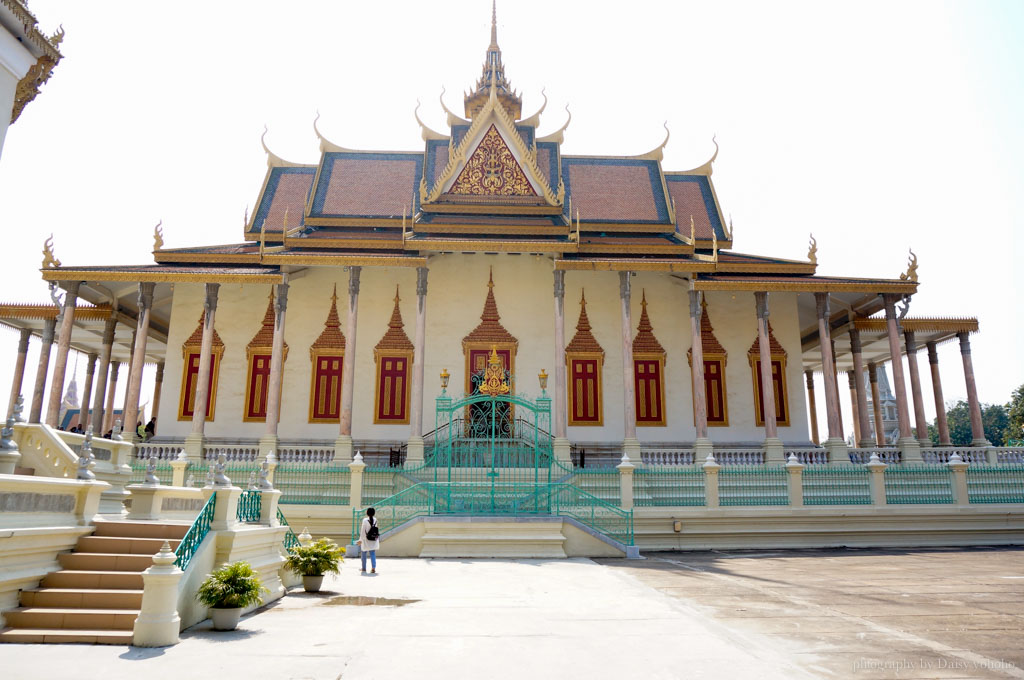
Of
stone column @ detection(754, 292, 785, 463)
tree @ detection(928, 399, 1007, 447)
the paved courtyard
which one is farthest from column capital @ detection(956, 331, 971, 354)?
tree @ detection(928, 399, 1007, 447)

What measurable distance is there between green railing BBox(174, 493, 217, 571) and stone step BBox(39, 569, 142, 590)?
1.28 feet

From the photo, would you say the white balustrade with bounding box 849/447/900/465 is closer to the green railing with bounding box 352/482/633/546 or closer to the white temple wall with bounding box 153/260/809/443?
the white temple wall with bounding box 153/260/809/443

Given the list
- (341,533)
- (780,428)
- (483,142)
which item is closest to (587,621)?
(341,533)

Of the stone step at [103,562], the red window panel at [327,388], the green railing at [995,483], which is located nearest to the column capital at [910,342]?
the green railing at [995,483]

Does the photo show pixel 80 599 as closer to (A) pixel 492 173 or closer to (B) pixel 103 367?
(A) pixel 492 173

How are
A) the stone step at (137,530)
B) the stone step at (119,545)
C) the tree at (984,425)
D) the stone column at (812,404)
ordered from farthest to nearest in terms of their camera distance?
the tree at (984,425) → the stone column at (812,404) → the stone step at (137,530) → the stone step at (119,545)

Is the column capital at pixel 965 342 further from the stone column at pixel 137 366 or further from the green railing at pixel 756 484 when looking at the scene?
the stone column at pixel 137 366

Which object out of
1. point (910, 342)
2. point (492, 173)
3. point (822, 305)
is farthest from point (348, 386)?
point (910, 342)

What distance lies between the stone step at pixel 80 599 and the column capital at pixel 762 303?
608 inches

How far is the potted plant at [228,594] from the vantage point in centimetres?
545

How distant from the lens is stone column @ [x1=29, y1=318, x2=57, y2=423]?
55.2 ft

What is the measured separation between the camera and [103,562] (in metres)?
5.75

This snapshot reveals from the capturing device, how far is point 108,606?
5.31m

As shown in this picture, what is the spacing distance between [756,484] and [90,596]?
38.0ft
